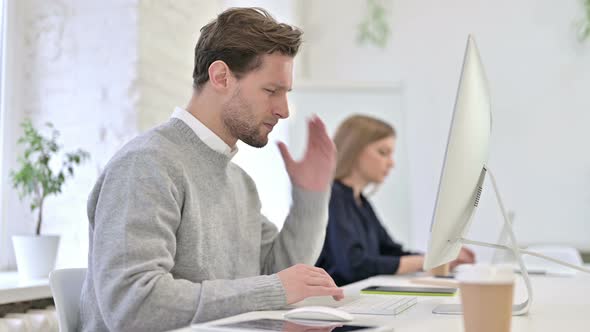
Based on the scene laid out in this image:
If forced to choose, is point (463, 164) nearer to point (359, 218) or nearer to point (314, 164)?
point (314, 164)

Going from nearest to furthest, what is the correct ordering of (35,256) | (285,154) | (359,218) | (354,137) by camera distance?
(285,154) < (35,256) < (359,218) < (354,137)

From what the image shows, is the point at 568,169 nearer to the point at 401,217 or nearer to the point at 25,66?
the point at 401,217

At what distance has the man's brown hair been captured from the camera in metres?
1.63

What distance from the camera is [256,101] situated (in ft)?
5.38

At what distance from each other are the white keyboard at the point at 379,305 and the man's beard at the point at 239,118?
0.46 meters

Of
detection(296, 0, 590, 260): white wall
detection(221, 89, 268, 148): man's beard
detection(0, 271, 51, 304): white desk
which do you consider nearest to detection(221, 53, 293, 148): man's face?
detection(221, 89, 268, 148): man's beard

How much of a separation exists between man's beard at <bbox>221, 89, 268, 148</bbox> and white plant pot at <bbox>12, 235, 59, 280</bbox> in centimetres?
90

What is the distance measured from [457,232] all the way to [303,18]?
9.86 feet

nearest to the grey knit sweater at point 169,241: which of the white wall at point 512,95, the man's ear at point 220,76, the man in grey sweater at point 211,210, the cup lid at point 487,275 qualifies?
the man in grey sweater at point 211,210

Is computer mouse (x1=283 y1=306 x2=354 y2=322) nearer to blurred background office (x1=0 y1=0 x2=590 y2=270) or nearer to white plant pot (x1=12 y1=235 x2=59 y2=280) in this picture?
white plant pot (x1=12 y1=235 x2=59 y2=280)

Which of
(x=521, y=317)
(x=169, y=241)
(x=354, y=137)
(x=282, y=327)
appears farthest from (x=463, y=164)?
(x=354, y=137)

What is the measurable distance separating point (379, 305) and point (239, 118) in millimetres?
551

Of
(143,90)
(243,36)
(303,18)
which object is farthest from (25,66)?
(303,18)

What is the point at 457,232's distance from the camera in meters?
1.31
